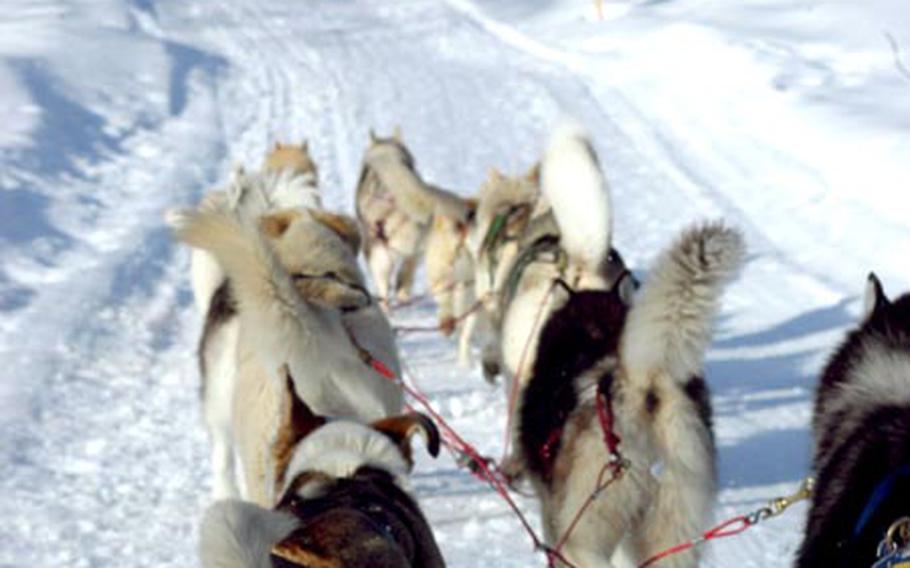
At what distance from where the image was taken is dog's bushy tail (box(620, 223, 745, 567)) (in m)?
3.27

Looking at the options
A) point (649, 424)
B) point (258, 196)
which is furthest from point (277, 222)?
point (649, 424)

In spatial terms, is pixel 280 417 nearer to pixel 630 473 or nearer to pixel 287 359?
pixel 287 359

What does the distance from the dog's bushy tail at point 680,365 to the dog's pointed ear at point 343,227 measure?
1.49 meters

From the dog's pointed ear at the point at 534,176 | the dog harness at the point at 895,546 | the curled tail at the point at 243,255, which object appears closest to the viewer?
the dog harness at the point at 895,546

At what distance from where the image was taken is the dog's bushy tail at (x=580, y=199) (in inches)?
176

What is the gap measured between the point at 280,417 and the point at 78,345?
336 cm

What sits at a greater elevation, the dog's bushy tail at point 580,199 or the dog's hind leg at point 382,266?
the dog's bushy tail at point 580,199

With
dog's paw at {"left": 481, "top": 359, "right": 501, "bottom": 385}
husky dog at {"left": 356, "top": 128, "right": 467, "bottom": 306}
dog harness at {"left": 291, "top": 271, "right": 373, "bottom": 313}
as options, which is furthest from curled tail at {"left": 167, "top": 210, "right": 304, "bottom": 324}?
husky dog at {"left": 356, "top": 128, "right": 467, "bottom": 306}

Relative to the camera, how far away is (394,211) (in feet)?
24.9

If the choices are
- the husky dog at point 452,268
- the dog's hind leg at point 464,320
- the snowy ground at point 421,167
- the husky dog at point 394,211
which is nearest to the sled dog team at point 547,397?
the snowy ground at point 421,167

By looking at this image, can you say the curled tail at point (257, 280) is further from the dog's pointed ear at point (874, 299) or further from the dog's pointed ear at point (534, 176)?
the dog's pointed ear at point (534, 176)

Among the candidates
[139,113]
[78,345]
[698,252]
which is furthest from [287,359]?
[139,113]

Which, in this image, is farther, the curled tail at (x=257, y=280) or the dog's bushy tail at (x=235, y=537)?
the curled tail at (x=257, y=280)

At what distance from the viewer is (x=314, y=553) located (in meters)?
2.33
